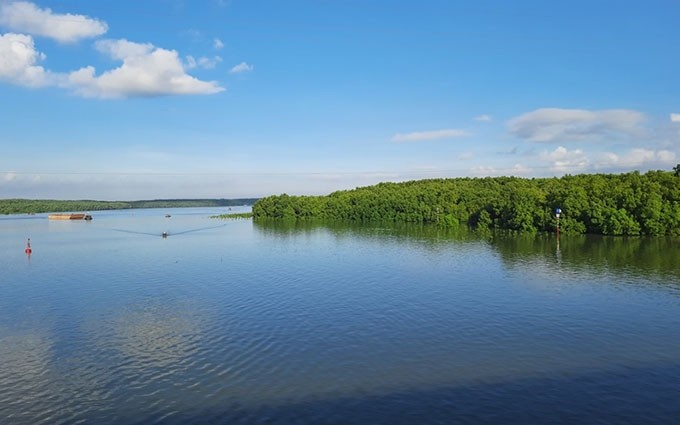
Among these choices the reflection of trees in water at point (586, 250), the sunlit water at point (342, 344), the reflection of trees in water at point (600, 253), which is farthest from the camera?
the reflection of trees in water at point (586, 250)

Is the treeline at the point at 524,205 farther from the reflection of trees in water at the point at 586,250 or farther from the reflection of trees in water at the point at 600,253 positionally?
the reflection of trees in water at the point at 600,253

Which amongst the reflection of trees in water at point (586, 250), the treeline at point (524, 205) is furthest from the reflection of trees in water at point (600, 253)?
the treeline at point (524, 205)

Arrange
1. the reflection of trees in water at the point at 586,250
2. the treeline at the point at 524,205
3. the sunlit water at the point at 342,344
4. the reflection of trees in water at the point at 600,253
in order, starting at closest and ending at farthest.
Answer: the sunlit water at the point at 342,344 → the reflection of trees in water at the point at 600,253 → the reflection of trees in water at the point at 586,250 → the treeline at the point at 524,205

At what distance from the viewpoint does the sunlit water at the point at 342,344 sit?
62.5 feet

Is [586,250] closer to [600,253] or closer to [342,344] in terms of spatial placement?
[600,253]

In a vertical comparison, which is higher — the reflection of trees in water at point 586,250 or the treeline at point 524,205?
the treeline at point 524,205

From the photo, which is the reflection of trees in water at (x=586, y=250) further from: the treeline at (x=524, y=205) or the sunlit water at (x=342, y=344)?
the treeline at (x=524, y=205)

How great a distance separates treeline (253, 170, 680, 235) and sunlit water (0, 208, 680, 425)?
36.4 m

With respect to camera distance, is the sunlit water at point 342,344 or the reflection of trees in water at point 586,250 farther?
the reflection of trees in water at point 586,250

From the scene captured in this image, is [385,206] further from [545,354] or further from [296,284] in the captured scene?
[545,354]

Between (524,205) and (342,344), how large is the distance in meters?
90.0

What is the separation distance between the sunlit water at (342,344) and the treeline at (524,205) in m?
36.4

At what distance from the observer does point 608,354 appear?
25297mm

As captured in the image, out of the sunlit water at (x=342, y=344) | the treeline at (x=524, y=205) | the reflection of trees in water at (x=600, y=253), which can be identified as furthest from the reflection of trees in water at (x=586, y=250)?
the treeline at (x=524, y=205)
